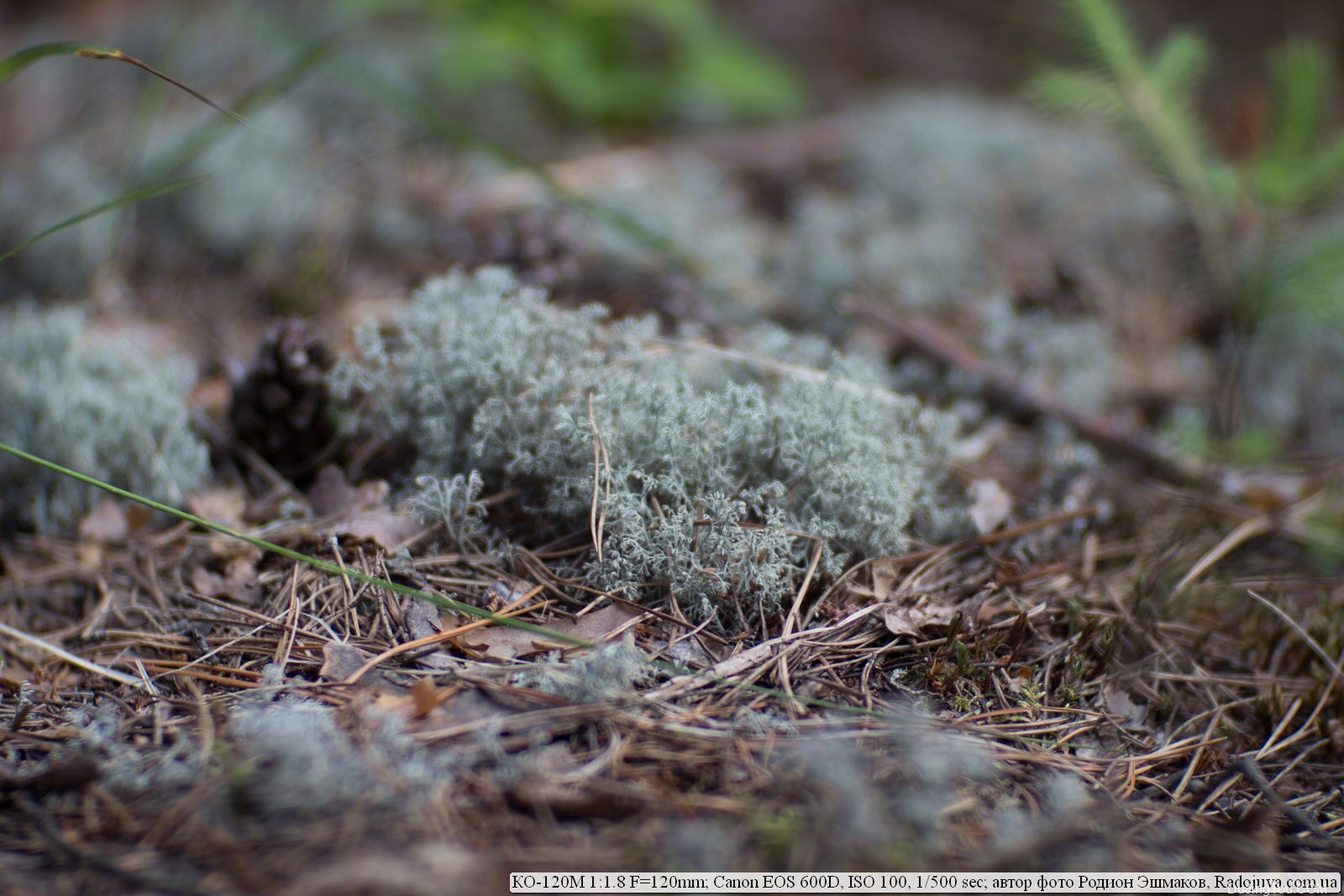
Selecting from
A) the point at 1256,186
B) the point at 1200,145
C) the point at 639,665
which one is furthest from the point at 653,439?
the point at 1200,145

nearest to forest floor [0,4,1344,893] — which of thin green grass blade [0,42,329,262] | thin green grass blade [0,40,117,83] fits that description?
thin green grass blade [0,42,329,262]

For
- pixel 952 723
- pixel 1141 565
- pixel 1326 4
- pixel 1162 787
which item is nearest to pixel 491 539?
pixel 952 723

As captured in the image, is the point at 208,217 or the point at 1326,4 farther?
the point at 1326,4

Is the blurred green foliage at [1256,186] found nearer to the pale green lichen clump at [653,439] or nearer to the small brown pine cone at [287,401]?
the pale green lichen clump at [653,439]

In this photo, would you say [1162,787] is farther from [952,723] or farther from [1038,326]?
[1038,326]

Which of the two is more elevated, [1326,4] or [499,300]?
[1326,4]

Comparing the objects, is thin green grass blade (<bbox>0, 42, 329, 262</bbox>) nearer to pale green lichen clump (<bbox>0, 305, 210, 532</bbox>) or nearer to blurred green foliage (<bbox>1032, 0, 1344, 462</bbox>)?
pale green lichen clump (<bbox>0, 305, 210, 532</bbox>)

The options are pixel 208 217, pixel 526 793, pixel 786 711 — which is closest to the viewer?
pixel 526 793
